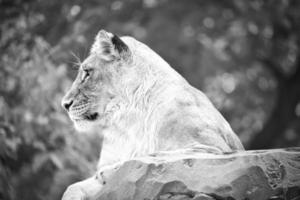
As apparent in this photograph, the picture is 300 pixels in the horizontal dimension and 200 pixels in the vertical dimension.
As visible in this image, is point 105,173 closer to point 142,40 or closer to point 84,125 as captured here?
point 84,125

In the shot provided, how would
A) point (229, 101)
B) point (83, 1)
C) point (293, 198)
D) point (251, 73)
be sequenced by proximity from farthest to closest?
point (251, 73) → point (229, 101) → point (83, 1) → point (293, 198)

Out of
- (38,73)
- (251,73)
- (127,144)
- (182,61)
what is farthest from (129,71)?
(251,73)

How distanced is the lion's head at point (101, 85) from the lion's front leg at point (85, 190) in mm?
1258

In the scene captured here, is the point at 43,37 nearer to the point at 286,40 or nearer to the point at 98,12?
the point at 98,12

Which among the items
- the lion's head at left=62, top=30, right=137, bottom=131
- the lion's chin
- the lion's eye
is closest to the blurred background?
the lion's eye

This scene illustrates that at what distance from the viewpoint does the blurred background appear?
29.0 feet

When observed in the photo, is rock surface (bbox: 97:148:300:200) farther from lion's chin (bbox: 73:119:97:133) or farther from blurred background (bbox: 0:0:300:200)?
blurred background (bbox: 0:0:300:200)

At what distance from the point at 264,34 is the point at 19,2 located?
27.1 feet

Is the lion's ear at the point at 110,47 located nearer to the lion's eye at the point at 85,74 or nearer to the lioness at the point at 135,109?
the lioness at the point at 135,109

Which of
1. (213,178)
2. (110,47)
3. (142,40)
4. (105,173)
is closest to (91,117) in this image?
(110,47)

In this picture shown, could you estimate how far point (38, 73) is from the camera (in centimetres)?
902

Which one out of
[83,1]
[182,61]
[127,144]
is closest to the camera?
[127,144]

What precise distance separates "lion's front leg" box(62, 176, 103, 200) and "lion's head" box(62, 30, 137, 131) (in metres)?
1.26

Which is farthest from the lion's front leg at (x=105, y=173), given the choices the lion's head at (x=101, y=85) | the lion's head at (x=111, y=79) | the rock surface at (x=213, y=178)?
the lion's head at (x=101, y=85)
